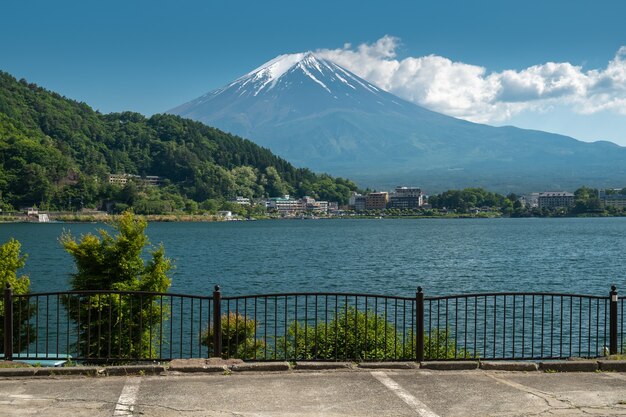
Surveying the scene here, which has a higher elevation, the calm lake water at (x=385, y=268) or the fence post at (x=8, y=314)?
the fence post at (x=8, y=314)

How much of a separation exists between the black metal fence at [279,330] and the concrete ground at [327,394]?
1.05 metres

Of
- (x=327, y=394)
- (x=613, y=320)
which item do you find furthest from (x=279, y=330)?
(x=327, y=394)

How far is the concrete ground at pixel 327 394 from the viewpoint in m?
7.72

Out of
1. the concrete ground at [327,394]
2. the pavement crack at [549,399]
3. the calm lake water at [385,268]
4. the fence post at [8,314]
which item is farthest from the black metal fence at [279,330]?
the calm lake water at [385,268]

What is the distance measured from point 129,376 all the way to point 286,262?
49588 millimetres

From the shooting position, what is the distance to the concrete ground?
25.3 feet

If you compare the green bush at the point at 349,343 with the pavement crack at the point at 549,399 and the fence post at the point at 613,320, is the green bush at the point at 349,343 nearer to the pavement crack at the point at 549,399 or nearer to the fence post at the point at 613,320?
the fence post at the point at 613,320

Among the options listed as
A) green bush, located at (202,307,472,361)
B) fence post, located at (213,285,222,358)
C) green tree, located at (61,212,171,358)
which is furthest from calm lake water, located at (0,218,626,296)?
fence post, located at (213,285,222,358)

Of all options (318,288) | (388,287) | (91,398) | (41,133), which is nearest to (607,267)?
(388,287)

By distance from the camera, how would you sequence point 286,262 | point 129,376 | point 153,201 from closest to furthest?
point 129,376 → point 286,262 → point 153,201

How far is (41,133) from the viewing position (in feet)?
628

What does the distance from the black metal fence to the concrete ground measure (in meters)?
1.05

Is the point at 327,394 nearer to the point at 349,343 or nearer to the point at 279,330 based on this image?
the point at 349,343

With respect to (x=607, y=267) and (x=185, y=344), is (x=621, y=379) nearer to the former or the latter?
(x=185, y=344)
